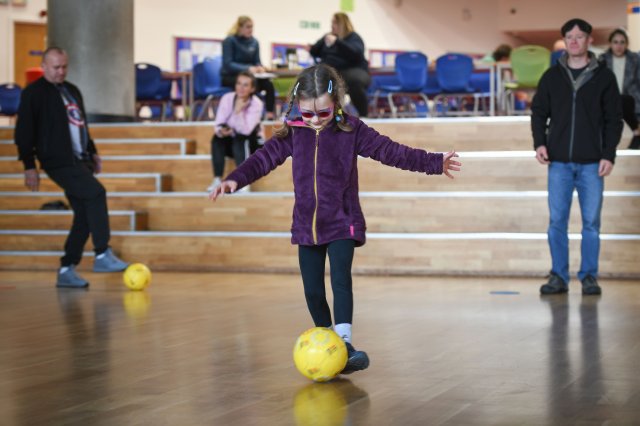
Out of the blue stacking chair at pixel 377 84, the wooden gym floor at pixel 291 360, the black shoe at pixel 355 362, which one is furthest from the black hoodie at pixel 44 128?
the blue stacking chair at pixel 377 84

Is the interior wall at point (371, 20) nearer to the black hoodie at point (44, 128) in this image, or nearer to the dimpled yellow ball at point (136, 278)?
the black hoodie at point (44, 128)

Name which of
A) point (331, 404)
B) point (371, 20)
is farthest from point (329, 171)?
point (371, 20)

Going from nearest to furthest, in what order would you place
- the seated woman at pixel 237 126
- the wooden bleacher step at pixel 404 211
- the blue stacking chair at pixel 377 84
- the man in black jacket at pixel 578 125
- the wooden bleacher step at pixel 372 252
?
1. the man in black jacket at pixel 578 125
2. the wooden bleacher step at pixel 372 252
3. the wooden bleacher step at pixel 404 211
4. the seated woman at pixel 237 126
5. the blue stacking chair at pixel 377 84

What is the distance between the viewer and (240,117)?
873cm

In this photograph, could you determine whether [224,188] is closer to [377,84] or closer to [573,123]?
[573,123]

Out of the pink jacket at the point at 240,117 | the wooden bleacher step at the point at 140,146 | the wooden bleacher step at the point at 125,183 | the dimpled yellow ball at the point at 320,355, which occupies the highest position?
the pink jacket at the point at 240,117

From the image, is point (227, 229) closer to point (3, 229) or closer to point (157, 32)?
point (3, 229)

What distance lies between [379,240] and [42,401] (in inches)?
194

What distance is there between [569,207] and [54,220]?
14.8 feet

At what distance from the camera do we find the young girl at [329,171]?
353 centimetres

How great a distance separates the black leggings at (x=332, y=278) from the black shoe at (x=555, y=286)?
283cm

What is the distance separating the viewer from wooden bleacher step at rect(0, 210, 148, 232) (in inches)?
337

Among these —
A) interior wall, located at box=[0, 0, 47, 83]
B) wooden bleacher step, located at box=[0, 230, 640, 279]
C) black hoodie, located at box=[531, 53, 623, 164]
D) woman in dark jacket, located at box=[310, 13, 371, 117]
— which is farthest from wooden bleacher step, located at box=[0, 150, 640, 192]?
interior wall, located at box=[0, 0, 47, 83]

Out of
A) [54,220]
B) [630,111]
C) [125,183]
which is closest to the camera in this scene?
[630,111]
